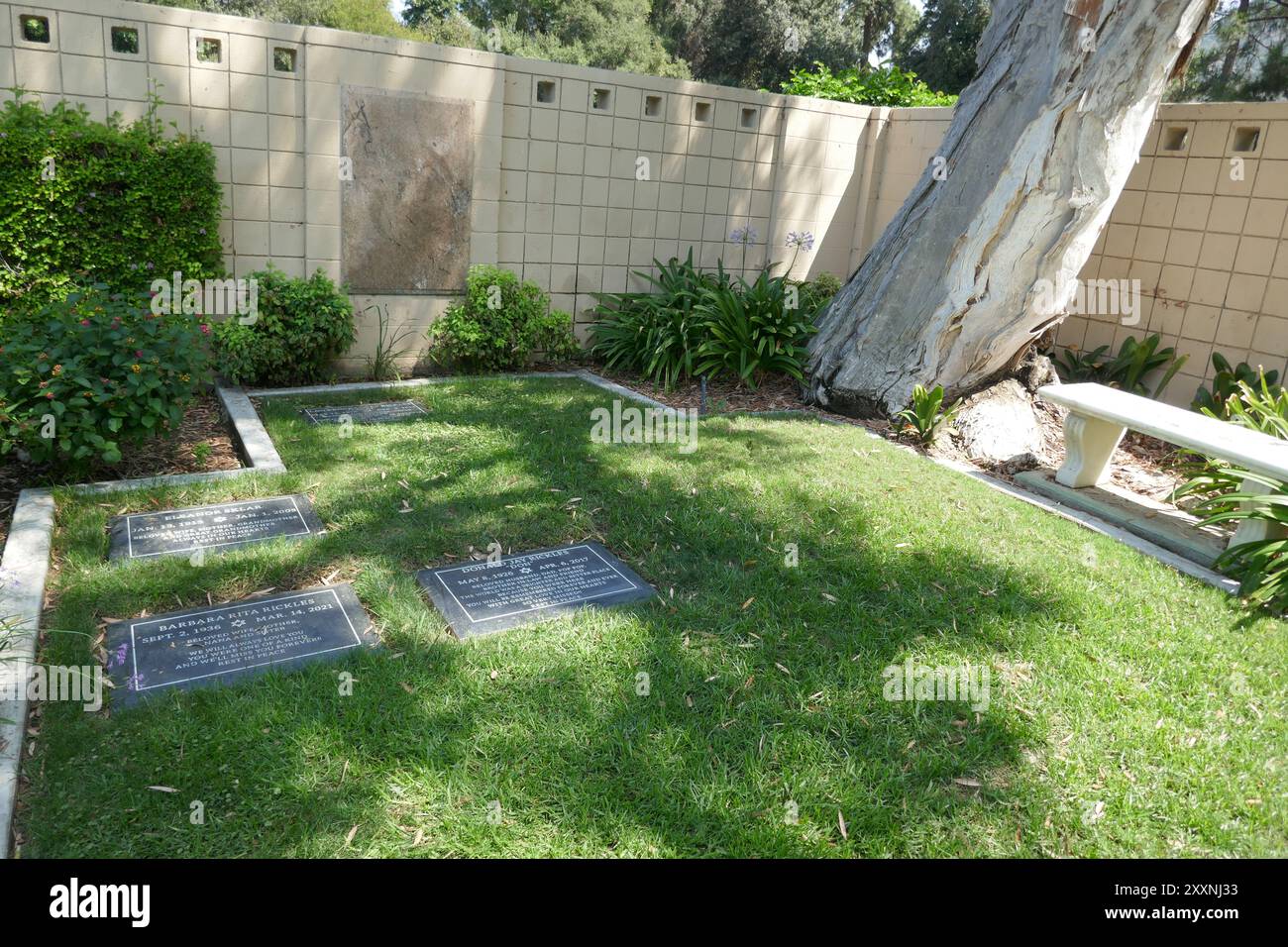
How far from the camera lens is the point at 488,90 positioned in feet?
23.4

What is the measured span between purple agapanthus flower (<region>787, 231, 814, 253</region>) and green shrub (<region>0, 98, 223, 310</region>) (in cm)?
534

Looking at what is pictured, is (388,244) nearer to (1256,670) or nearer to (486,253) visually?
(486,253)

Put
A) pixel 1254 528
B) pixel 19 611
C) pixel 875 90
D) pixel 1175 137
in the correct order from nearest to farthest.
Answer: pixel 19 611, pixel 1254 528, pixel 1175 137, pixel 875 90

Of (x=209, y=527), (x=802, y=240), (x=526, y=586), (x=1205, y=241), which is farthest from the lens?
(x=802, y=240)

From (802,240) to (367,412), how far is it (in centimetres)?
489

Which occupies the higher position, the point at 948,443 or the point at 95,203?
the point at 95,203

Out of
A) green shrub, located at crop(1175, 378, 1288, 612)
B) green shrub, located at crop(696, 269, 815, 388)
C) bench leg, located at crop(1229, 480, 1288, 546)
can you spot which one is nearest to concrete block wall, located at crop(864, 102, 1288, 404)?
green shrub, located at crop(1175, 378, 1288, 612)

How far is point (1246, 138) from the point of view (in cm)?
646

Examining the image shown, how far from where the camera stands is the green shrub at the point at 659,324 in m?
7.36

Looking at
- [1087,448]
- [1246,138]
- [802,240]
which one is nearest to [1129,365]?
[1246,138]

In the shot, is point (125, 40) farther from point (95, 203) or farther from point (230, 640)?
point (230, 640)

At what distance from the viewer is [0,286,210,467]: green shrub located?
411 centimetres

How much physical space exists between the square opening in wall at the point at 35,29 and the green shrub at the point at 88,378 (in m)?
2.24

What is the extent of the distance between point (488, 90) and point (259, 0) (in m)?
23.4
